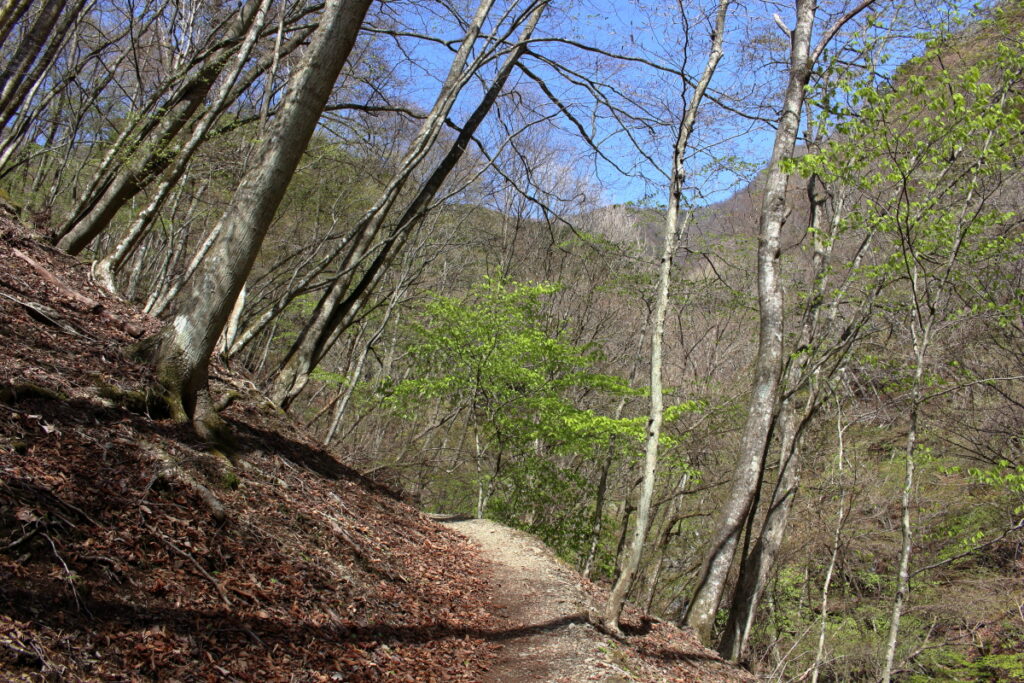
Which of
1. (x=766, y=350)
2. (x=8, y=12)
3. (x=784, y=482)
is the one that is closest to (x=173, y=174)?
(x=8, y=12)

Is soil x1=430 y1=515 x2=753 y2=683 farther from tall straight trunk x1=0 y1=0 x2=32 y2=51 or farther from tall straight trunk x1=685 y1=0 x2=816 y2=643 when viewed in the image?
tall straight trunk x1=0 y1=0 x2=32 y2=51

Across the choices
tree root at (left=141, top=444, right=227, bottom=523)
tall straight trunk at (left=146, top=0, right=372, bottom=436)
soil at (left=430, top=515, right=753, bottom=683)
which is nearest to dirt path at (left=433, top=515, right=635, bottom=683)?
soil at (left=430, top=515, right=753, bottom=683)

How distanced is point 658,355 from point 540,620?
2.78m

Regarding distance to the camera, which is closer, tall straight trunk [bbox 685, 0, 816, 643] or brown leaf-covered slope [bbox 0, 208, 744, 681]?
brown leaf-covered slope [bbox 0, 208, 744, 681]

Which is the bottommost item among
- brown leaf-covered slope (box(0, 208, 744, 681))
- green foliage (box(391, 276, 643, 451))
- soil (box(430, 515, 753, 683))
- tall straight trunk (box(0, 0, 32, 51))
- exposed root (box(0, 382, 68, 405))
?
soil (box(430, 515, 753, 683))

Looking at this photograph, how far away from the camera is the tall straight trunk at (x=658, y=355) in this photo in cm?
576

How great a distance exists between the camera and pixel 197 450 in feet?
13.7

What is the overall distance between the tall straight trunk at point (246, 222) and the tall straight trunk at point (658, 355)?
345cm

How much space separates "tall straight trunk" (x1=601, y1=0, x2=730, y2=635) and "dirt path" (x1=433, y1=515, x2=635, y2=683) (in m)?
0.45

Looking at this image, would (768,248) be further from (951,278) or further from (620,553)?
(620,553)

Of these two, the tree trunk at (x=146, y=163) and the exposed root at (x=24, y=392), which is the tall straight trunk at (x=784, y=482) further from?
the tree trunk at (x=146, y=163)

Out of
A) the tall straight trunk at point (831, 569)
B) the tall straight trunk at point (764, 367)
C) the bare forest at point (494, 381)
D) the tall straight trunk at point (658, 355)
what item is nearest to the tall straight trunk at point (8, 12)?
the bare forest at point (494, 381)

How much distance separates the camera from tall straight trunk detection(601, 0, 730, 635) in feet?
18.9

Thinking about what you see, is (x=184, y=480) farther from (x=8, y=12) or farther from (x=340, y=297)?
(x=8, y=12)
